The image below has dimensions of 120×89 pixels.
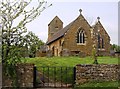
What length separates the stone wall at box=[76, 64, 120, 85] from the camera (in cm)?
1792

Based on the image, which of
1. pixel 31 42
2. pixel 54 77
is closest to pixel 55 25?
pixel 54 77

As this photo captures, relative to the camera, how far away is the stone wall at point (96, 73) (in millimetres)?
17922

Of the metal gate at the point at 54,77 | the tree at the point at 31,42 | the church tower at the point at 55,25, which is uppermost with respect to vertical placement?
the church tower at the point at 55,25

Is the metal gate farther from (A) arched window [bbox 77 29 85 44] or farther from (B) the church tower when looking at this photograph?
(B) the church tower

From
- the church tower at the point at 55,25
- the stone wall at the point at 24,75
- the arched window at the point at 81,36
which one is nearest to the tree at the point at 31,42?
the stone wall at the point at 24,75

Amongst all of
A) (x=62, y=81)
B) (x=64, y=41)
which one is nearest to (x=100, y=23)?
(x=64, y=41)

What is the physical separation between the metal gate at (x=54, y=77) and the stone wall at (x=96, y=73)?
50 cm

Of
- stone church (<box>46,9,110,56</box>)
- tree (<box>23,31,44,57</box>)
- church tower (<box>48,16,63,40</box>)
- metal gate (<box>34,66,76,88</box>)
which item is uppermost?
church tower (<box>48,16,63,40</box>)

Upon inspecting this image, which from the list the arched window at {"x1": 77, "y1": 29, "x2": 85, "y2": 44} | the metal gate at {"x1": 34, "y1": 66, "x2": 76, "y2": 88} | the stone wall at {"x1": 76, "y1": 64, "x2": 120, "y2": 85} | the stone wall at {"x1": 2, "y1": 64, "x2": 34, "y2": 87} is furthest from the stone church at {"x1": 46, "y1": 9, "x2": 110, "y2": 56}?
the stone wall at {"x1": 2, "y1": 64, "x2": 34, "y2": 87}

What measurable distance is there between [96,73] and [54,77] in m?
3.32

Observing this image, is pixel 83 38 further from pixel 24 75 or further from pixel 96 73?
pixel 24 75

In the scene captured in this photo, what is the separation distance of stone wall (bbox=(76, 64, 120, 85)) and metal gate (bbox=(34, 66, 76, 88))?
50cm

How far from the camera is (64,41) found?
45750 mm

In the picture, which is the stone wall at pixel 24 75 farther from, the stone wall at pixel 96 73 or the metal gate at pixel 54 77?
the stone wall at pixel 96 73
